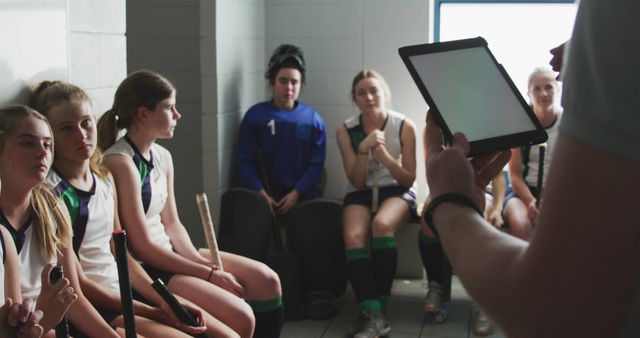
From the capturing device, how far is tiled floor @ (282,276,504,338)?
4.06 meters

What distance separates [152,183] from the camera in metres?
3.13

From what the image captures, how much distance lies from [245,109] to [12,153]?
288 cm

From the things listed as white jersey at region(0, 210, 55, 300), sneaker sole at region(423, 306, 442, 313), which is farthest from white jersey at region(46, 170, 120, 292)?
sneaker sole at region(423, 306, 442, 313)

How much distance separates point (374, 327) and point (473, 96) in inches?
107

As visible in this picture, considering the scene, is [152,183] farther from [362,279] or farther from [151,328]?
[362,279]

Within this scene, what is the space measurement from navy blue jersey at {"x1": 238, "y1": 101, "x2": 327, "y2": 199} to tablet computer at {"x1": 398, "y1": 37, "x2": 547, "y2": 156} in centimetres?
314

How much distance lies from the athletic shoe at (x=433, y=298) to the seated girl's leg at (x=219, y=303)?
1.50 m

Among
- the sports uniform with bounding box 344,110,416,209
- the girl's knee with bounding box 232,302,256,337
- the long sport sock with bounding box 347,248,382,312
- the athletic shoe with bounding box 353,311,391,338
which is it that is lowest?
the athletic shoe with bounding box 353,311,391,338

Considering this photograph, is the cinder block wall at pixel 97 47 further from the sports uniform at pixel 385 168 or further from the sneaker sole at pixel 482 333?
the sneaker sole at pixel 482 333

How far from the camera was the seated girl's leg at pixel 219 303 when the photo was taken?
9.58 feet

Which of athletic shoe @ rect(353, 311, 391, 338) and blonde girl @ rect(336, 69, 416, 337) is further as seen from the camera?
blonde girl @ rect(336, 69, 416, 337)

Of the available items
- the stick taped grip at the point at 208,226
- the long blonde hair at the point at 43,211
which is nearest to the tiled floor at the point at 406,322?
the stick taped grip at the point at 208,226

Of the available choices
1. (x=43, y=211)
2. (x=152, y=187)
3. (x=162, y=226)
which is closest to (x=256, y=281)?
(x=162, y=226)

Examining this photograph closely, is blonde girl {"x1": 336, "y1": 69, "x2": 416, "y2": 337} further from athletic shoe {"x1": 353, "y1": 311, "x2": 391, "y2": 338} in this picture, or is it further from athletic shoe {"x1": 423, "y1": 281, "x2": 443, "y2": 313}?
athletic shoe {"x1": 423, "y1": 281, "x2": 443, "y2": 313}
